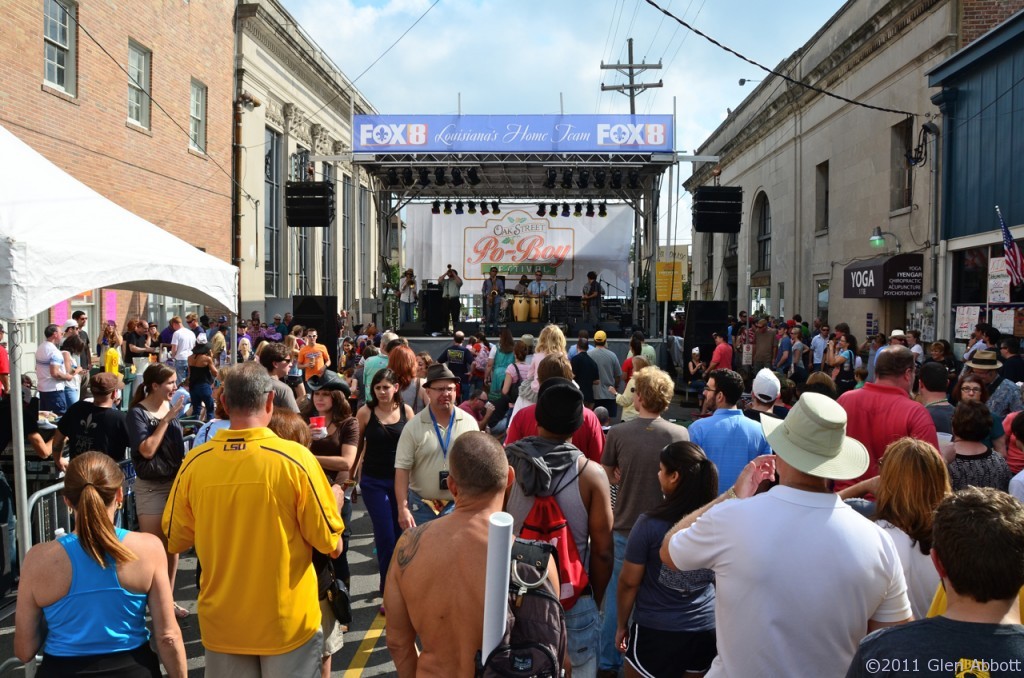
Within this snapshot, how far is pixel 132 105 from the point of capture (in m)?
18.5

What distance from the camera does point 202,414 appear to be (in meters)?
10.9

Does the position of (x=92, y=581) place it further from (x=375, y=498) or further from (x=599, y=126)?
(x=599, y=126)

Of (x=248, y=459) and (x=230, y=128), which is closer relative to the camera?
(x=248, y=459)

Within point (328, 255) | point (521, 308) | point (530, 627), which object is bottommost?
point (530, 627)

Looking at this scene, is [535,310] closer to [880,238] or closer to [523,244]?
[523,244]

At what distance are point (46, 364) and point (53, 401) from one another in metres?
0.50

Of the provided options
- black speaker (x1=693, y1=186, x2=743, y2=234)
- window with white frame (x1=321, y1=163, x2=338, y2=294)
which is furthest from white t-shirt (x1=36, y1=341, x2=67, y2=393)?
window with white frame (x1=321, y1=163, x2=338, y2=294)

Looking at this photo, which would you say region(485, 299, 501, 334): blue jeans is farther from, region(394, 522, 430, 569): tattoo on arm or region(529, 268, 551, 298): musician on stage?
region(394, 522, 430, 569): tattoo on arm

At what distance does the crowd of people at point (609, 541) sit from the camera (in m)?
2.42

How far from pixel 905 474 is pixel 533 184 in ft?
69.9

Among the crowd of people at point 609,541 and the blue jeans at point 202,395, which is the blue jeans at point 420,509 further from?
the blue jeans at point 202,395

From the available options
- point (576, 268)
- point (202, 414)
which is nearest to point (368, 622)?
point (202, 414)

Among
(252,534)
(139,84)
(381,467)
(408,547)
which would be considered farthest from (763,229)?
(408,547)

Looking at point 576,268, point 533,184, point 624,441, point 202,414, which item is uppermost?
point 533,184
